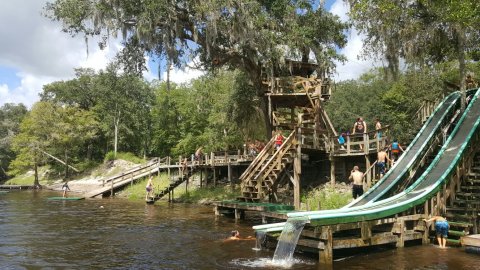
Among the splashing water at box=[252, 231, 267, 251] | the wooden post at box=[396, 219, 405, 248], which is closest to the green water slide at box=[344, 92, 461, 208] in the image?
the wooden post at box=[396, 219, 405, 248]

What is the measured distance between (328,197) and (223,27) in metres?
9.83

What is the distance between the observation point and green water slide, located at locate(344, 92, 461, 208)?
14.3 metres

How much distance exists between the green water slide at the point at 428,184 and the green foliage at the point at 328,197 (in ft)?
13.7

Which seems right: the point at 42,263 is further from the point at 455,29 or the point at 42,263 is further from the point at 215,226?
the point at 455,29

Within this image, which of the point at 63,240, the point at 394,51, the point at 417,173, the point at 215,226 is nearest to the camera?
the point at 63,240

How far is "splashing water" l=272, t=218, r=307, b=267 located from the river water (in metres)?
0.25

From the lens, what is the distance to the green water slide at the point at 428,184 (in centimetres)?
1095

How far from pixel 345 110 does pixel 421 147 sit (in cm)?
4081

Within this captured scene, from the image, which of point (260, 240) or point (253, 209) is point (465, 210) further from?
point (253, 209)

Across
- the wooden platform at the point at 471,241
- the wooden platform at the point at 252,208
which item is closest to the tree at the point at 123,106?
A: the wooden platform at the point at 252,208

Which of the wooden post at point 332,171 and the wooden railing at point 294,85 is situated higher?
the wooden railing at point 294,85

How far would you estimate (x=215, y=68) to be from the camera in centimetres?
2684

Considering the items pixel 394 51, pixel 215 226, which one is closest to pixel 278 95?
pixel 394 51

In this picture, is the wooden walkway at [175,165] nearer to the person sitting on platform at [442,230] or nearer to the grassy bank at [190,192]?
the grassy bank at [190,192]
